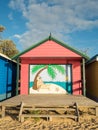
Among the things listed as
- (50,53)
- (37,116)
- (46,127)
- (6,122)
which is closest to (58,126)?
(46,127)

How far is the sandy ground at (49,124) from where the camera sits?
299 inches

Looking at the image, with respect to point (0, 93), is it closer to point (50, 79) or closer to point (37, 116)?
point (50, 79)

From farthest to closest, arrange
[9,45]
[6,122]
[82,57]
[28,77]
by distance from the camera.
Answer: [9,45]
[28,77]
[82,57]
[6,122]

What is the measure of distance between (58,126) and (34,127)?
3.16 ft

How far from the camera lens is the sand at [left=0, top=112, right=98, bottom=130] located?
7598 mm

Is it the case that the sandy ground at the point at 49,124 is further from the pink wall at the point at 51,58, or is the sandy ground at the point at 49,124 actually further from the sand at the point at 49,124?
the pink wall at the point at 51,58

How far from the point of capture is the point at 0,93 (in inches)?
548

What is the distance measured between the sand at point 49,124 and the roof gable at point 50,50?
218 inches

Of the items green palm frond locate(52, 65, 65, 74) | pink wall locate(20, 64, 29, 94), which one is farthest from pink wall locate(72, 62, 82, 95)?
pink wall locate(20, 64, 29, 94)

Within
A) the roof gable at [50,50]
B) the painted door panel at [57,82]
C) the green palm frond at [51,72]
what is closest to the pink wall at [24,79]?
the painted door panel at [57,82]

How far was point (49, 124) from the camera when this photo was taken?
8.23m

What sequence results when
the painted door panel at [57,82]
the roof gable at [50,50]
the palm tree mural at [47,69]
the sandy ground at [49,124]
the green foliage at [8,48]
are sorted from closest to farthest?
the sandy ground at [49,124]
the roof gable at [50,50]
the painted door panel at [57,82]
the palm tree mural at [47,69]
the green foliage at [8,48]

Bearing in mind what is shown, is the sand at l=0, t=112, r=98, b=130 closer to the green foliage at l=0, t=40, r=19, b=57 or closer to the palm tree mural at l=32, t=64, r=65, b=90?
the palm tree mural at l=32, t=64, r=65, b=90

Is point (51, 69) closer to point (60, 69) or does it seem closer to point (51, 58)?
point (60, 69)
